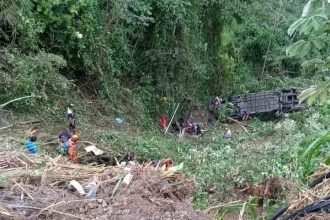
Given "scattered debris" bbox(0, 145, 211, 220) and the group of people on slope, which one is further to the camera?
the group of people on slope

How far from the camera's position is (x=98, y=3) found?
10.1 meters

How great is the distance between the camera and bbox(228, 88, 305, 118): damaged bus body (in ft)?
42.0

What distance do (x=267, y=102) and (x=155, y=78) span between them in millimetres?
3051

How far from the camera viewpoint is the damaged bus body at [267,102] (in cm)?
1280

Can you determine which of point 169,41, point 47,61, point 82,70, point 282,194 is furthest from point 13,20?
point 282,194

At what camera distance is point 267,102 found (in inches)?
512

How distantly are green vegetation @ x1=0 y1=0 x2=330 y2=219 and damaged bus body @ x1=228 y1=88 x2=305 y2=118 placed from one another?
1.30ft

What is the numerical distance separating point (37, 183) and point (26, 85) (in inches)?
207

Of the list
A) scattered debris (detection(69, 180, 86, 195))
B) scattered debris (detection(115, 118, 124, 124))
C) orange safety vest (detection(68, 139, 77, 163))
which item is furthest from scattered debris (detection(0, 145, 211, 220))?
scattered debris (detection(115, 118, 124, 124))

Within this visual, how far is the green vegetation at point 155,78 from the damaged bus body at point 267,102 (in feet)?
1.30

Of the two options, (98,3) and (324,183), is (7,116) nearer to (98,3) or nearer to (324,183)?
(98,3)

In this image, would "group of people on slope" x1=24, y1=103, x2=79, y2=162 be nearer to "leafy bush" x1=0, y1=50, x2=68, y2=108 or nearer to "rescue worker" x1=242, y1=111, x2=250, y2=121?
"leafy bush" x1=0, y1=50, x2=68, y2=108

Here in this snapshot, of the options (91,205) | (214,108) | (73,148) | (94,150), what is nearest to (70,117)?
(94,150)

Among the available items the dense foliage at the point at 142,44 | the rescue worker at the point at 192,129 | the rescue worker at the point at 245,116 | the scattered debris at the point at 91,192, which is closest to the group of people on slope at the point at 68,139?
the dense foliage at the point at 142,44
